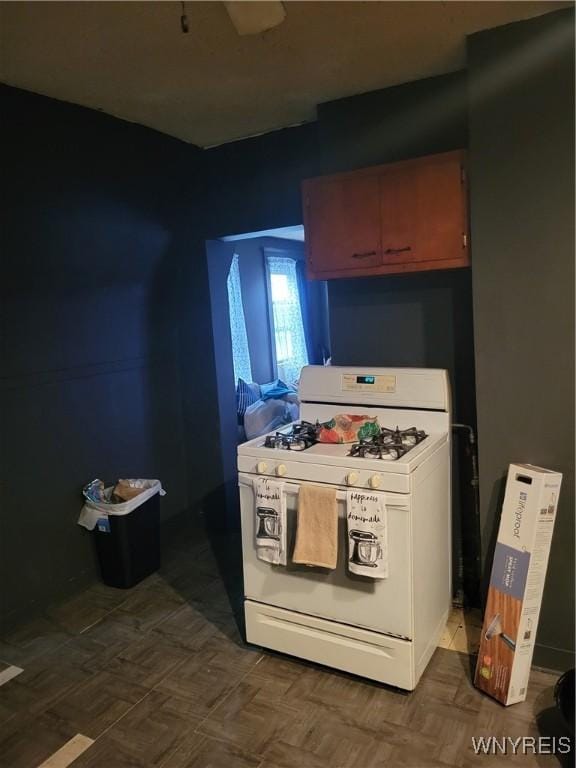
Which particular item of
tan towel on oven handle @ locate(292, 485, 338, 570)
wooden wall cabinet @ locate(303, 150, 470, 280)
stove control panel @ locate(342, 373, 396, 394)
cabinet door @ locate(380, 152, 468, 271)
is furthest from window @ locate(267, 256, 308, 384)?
tan towel on oven handle @ locate(292, 485, 338, 570)

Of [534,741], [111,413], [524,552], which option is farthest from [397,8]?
[534,741]

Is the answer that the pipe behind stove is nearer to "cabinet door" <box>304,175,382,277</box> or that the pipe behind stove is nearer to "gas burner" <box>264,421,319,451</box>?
"gas burner" <box>264,421,319,451</box>

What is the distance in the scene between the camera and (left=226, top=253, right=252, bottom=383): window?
5.02 m

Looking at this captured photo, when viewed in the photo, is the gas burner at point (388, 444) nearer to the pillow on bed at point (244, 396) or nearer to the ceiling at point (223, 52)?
the ceiling at point (223, 52)

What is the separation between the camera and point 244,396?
172 inches

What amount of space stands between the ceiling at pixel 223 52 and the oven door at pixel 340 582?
64.5 inches

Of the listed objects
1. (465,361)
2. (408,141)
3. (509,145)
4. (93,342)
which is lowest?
(465,361)

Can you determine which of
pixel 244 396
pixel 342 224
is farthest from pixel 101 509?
pixel 342 224

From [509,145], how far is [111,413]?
2260 millimetres

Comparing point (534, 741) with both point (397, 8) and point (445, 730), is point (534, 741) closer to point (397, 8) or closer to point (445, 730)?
point (445, 730)

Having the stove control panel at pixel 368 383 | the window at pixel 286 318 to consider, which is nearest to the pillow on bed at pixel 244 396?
the window at pixel 286 318

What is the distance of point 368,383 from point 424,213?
775mm

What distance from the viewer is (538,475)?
6.82ft

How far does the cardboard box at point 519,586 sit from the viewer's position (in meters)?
2.05
